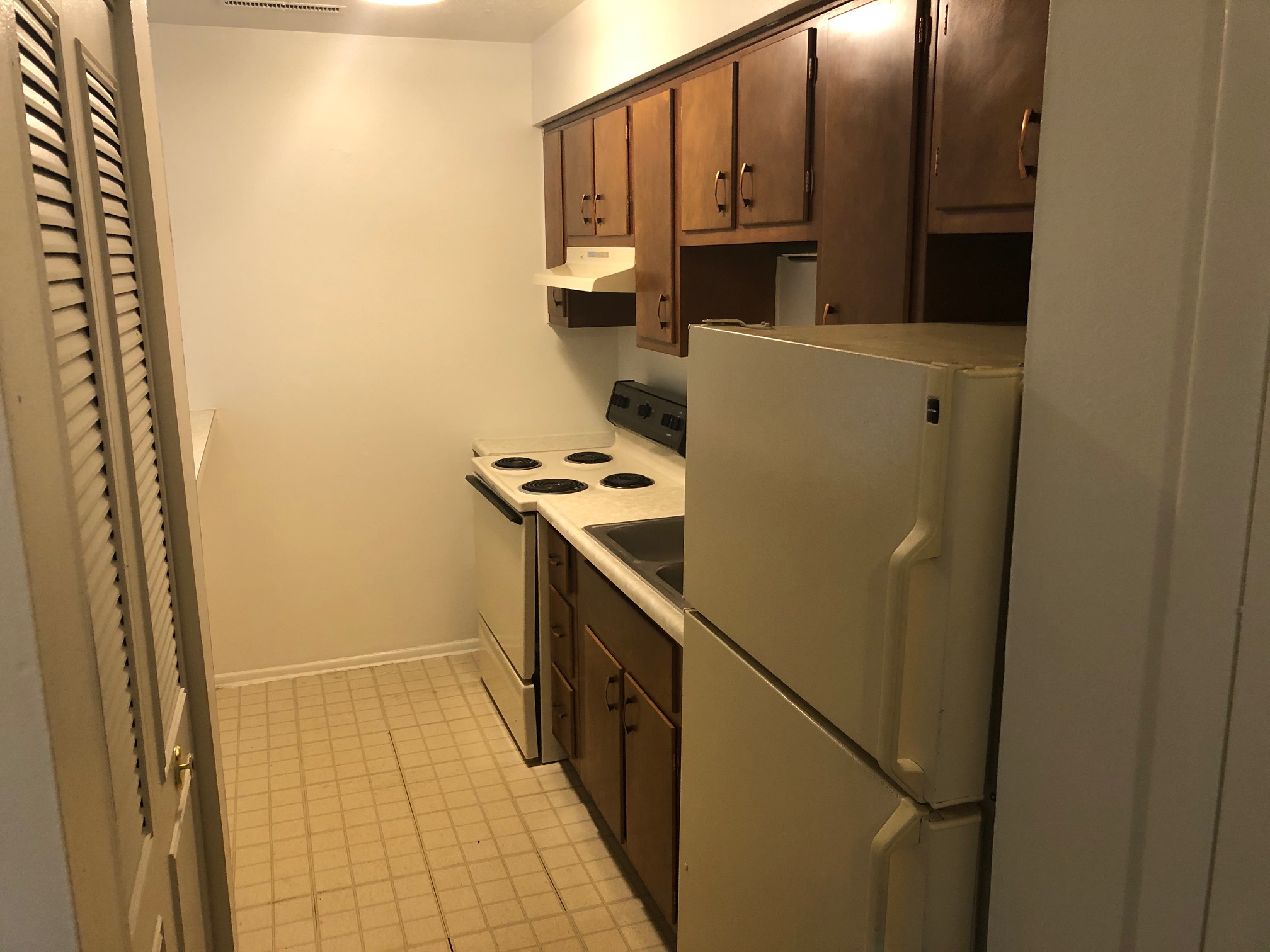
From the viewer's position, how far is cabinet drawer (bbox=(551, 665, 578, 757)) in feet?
10.1

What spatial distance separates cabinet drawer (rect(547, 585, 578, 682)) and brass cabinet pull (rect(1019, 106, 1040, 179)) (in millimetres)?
1892

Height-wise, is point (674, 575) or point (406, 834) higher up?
point (674, 575)

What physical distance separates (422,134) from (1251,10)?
11.2ft

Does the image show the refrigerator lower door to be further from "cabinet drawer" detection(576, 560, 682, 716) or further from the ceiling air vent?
the ceiling air vent

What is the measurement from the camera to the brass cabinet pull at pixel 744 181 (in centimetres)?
239

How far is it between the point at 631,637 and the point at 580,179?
6.00ft

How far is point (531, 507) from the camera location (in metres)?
3.19

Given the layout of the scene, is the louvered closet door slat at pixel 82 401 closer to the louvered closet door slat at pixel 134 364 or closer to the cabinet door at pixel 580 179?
the louvered closet door slat at pixel 134 364

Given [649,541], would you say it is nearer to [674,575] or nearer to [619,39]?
[674,575]

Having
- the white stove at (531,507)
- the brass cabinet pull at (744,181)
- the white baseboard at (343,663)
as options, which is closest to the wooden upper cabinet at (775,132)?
the brass cabinet pull at (744,181)

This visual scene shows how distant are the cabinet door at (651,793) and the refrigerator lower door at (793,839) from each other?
325 millimetres

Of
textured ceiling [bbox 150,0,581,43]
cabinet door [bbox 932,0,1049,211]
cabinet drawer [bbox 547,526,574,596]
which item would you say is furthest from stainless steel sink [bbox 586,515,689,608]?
textured ceiling [bbox 150,0,581,43]

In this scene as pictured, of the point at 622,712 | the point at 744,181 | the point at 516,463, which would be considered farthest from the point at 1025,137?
the point at 516,463

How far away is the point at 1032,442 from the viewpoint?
1041mm
